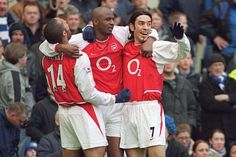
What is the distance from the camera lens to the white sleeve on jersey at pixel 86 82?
12.9m

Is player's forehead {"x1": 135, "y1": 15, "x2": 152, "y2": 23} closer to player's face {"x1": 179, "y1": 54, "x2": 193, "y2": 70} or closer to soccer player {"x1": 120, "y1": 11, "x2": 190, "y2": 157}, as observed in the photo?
soccer player {"x1": 120, "y1": 11, "x2": 190, "y2": 157}

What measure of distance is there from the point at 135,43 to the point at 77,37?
662 millimetres

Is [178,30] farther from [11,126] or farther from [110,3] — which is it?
[110,3]

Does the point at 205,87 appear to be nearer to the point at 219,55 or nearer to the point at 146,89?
the point at 219,55

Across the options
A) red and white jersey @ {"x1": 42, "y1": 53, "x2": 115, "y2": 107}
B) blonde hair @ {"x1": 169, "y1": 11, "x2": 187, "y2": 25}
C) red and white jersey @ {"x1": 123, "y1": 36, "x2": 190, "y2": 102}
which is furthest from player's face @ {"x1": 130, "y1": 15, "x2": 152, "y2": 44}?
blonde hair @ {"x1": 169, "y1": 11, "x2": 187, "y2": 25}

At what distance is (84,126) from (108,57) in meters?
0.83

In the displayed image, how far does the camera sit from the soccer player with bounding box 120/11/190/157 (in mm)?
13320

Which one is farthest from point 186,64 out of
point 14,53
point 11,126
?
point 11,126

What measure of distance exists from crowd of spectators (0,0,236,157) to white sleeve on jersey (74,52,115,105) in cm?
215

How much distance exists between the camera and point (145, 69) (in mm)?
13359

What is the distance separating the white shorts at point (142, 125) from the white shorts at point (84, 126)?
362 millimetres

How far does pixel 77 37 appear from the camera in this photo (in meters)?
13.4

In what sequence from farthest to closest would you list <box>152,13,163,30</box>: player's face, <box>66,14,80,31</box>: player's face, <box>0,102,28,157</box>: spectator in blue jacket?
1. <box>152,13,163,30</box>: player's face
2. <box>66,14,80,31</box>: player's face
3. <box>0,102,28,157</box>: spectator in blue jacket

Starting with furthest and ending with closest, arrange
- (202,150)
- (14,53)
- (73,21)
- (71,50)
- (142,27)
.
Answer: (73,21) < (202,150) < (14,53) < (142,27) < (71,50)
